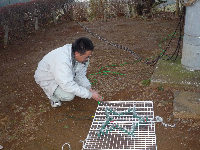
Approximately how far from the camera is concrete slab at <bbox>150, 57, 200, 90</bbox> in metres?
4.48

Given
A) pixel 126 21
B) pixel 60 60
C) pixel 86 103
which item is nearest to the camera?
pixel 60 60

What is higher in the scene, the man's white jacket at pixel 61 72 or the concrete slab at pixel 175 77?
the man's white jacket at pixel 61 72

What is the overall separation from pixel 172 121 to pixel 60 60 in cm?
204

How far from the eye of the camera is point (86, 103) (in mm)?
4465

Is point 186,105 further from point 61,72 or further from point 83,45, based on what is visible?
point 61,72

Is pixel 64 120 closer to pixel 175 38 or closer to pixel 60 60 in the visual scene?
pixel 60 60

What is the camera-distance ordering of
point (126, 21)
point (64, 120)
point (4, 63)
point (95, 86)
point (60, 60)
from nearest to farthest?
1. point (60, 60)
2. point (64, 120)
3. point (95, 86)
4. point (4, 63)
5. point (126, 21)

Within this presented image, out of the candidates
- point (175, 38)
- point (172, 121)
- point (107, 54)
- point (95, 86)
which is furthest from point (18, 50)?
point (172, 121)

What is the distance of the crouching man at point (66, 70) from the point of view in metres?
3.63

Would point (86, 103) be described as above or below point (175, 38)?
below

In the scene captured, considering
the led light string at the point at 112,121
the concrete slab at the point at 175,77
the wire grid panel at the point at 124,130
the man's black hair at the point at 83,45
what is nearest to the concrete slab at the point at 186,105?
the concrete slab at the point at 175,77

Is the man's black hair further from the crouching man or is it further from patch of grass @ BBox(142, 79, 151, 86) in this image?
patch of grass @ BBox(142, 79, 151, 86)

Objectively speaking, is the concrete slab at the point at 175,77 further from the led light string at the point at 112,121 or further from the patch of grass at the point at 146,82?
the led light string at the point at 112,121

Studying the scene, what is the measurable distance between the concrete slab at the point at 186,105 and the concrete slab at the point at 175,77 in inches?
10.7
